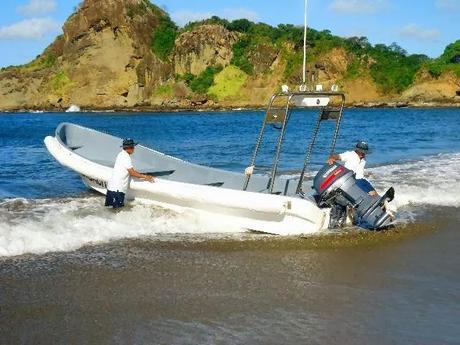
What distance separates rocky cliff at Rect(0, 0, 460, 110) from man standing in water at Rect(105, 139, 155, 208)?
364 feet

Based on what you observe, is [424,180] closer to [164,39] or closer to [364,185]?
[364,185]

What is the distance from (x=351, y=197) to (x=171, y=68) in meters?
131

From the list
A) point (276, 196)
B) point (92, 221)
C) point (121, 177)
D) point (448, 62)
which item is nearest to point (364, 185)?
point (276, 196)

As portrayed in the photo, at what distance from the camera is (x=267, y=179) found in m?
12.0

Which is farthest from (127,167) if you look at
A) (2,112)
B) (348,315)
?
(2,112)

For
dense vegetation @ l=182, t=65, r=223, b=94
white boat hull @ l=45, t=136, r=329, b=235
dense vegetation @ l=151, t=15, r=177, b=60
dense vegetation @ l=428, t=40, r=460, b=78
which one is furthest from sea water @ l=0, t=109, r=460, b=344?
dense vegetation @ l=151, t=15, r=177, b=60

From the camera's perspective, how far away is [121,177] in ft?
35.4

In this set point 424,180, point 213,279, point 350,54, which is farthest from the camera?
point 350,54

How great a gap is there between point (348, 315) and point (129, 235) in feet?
14.5

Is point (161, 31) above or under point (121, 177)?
above

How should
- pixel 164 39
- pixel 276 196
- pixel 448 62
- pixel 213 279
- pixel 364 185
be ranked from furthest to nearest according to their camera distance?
1. pixel 164 39
2. pixel 448 62
3. pixel 364 185
4. pixel 276 196
5. pixel 213 279

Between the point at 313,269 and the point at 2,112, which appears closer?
the point at 313,269

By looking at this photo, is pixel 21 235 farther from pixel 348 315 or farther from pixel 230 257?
pixel 348 315

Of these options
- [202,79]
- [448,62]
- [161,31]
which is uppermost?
[448,62]
